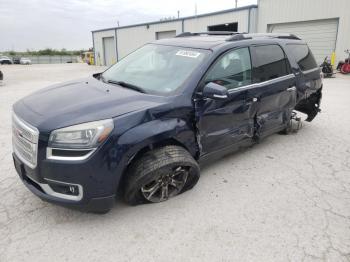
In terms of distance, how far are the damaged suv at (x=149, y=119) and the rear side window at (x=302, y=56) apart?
0.41 metres

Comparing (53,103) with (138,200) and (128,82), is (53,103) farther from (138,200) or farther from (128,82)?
(138,200)

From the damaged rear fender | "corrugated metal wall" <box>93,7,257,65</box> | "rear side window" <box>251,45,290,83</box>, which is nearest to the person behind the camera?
"rear side window" <box>251,45,290,83</box>

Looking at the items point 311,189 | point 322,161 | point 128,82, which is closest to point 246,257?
point 311,189

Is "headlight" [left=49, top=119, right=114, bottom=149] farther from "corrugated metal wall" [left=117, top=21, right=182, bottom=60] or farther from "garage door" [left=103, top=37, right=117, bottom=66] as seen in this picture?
"garage door" [left=103, top=37, right=117, bottom=66]

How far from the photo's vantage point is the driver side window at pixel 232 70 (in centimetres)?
327

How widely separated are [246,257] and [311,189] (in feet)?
4.94

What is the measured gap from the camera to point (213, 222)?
2.74 metres

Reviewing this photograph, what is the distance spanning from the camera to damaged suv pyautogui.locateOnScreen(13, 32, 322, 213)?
2.40m

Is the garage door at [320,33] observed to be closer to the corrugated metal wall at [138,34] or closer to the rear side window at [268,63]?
the corrugated metal wall at [138,34]

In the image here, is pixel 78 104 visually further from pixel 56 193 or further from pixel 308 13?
pixel 308 13

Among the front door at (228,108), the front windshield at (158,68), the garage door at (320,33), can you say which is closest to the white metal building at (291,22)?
the garage door at (320,33)

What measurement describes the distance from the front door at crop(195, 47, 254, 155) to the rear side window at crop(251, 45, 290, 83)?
15 centimetres

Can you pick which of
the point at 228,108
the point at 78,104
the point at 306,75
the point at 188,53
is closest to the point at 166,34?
the point at 306,75

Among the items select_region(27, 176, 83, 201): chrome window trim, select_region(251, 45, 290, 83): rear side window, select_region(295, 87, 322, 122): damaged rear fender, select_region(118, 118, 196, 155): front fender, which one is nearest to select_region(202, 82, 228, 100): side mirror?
select_region(118, 118, 196, 155): front fender
